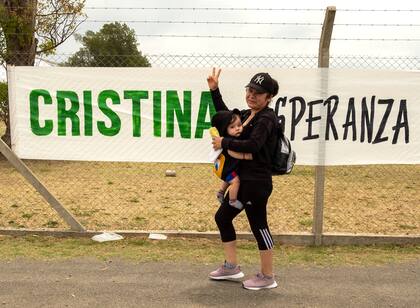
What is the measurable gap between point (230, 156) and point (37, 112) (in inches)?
96.4

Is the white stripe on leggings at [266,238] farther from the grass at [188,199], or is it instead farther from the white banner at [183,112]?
the grass at [188,199]

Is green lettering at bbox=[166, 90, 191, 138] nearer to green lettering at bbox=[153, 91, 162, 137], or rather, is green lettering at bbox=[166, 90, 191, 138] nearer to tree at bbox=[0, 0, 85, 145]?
green lettering at bbox=[153, 91, 162, 137]

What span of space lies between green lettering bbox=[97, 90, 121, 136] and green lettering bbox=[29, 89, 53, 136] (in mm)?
533

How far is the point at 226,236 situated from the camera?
3.69 metres

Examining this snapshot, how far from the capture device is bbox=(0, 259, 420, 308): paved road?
3.39 meters

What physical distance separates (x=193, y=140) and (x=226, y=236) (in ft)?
4.66

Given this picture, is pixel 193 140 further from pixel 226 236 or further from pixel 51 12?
pixel 51 12

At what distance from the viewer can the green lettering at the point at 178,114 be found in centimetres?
477

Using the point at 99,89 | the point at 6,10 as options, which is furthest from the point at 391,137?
the point at 6,10

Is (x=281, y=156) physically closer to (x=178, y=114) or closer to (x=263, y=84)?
(x=263, y=84)

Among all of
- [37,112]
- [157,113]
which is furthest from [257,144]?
[37,112]

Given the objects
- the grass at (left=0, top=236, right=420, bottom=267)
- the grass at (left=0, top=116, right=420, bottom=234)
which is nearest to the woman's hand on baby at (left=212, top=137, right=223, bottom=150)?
the grass at (left=0, top=236, right=420, bottom=267)

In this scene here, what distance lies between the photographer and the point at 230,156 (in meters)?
3.46

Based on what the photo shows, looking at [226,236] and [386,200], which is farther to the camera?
[386,200]
